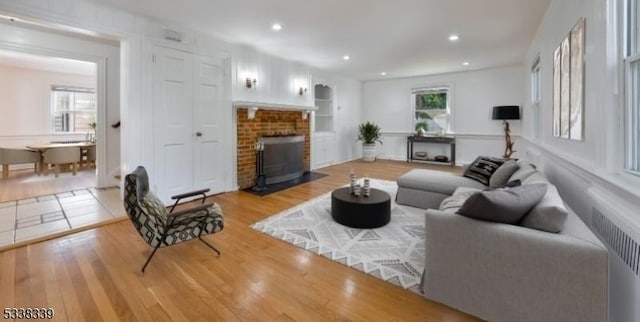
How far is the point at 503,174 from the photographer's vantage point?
329 centimetres

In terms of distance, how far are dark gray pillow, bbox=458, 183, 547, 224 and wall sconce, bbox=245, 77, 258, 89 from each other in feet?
14.0

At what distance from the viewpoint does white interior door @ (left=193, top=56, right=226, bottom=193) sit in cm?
430

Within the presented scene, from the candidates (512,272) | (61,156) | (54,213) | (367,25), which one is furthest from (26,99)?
(512,272)

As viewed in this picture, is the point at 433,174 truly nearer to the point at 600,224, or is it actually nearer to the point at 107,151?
the point at 600,224

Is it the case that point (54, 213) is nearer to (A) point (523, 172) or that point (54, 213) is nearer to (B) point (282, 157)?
(B) point (282, 157)

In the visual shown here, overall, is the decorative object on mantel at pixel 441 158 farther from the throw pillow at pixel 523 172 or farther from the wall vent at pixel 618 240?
the wall vent at pixel 618 240

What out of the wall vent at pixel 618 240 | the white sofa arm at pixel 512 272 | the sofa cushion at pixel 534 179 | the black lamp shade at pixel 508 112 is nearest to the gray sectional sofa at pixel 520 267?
the white sofa arm at pixel 512 272

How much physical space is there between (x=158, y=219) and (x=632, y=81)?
10.8ft

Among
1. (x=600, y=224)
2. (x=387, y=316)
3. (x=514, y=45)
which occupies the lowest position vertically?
(x=387, y=316)

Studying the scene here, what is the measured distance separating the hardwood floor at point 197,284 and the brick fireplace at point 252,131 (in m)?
2.29

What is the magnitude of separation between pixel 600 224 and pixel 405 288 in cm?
131

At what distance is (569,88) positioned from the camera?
2549 millimetres

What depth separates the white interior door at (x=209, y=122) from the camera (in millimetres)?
4301

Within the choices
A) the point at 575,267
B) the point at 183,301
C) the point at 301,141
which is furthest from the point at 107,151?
the point at 575,267
